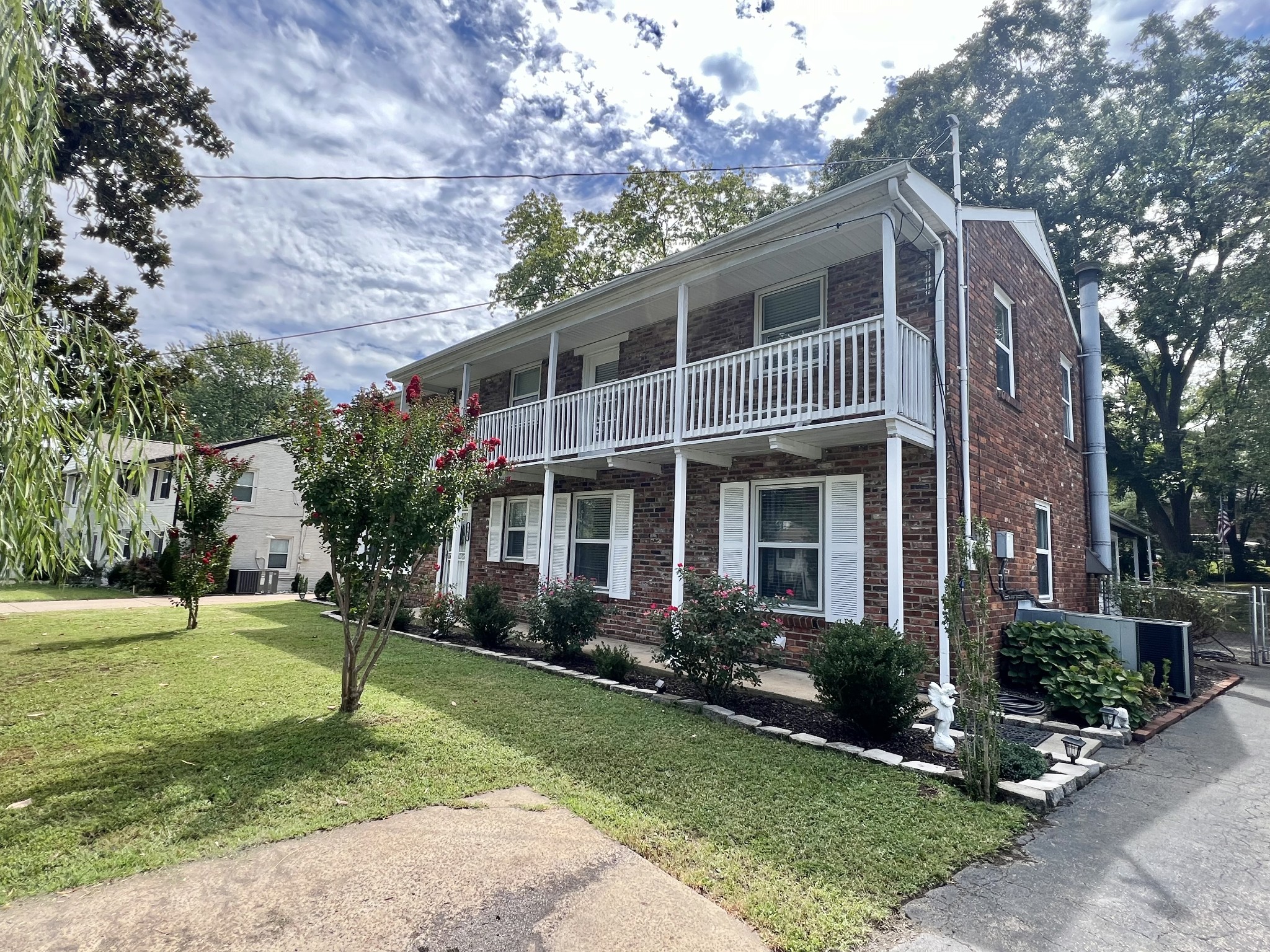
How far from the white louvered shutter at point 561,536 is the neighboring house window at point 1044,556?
778cm

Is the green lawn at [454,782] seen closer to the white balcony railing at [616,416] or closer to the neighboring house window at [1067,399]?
the white balcony railing at [616,416]

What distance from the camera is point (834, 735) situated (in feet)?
17.1

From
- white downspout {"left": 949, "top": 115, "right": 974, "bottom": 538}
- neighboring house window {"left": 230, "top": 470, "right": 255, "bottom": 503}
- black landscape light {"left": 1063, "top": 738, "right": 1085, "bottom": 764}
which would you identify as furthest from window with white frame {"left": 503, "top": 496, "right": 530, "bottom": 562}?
neighboring house window {"left": 230, "top": 470, "right": 255, "bottom": 503}

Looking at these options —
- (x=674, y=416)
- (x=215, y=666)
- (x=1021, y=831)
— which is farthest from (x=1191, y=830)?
(x=215, y=666)

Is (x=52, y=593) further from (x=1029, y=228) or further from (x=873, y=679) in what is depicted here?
(x=1029, y=228)

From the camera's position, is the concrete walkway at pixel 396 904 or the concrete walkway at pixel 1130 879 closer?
the concrete walkway at pixel 396 904

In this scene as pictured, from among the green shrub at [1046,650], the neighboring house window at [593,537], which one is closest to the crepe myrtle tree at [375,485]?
the neighboring house window at [593,537]

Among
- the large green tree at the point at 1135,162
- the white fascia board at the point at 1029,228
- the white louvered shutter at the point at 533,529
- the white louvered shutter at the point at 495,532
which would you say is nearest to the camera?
the white fascia board at the point at 1029,228

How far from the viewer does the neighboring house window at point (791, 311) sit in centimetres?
874

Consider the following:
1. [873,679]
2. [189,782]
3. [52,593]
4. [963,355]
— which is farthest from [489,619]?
[52,593]

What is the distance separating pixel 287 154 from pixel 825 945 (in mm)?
10965

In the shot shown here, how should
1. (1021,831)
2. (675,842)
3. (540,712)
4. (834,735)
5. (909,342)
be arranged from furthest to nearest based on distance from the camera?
(909,342)
(540,712)
(834,735)
(1021,831)
(675,842)

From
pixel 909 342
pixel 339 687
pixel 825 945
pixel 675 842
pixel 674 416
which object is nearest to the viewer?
pixel 825 945

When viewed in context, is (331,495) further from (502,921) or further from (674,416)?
(674,416)
